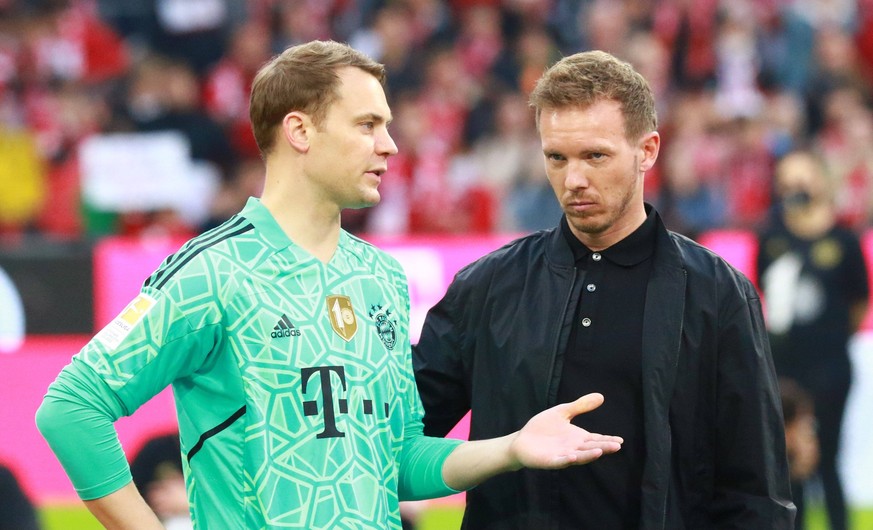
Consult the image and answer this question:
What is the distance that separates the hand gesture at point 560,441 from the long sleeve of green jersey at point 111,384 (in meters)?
0.89

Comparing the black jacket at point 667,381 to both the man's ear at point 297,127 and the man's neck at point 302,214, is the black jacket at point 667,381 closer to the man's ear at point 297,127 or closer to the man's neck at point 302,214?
the man's neck at point 302,214

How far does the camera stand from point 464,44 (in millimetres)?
13688

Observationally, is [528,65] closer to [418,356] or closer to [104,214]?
[104,214]

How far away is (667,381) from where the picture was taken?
3.78 m

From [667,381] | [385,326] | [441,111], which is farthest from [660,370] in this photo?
[441,111]

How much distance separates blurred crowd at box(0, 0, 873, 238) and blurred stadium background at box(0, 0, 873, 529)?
2cm

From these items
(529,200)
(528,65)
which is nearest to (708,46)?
(528,65)

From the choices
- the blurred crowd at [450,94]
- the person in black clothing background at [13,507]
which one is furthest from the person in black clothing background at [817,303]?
the person in black clothing background at [13,507]

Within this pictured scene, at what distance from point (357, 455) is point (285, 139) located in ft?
2.99

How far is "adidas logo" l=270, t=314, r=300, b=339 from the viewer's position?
11.7 ft

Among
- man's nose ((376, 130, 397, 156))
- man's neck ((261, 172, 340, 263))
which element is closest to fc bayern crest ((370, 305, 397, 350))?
man's neck ((261, 172, 340, 263))

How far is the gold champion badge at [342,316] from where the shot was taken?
369cm

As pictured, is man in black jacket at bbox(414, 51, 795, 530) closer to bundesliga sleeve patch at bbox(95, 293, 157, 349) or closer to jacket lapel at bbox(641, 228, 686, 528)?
jacket lapel at bbox(641, 228, 686, 528)

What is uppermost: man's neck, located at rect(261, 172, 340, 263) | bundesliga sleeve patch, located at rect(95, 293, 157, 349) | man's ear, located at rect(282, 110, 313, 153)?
man's ear, located at rect(282, 110, 313, 153)
